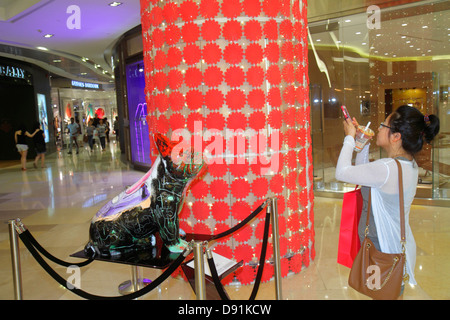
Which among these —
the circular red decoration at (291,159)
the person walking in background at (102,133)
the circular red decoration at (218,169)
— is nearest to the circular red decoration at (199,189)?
the circular red decoration at (218,169)

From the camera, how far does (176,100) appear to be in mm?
3467

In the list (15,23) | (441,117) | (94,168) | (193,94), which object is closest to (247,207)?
(193,94)

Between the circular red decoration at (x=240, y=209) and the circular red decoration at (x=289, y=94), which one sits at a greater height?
the circular red decoration at (x=289, y=94)

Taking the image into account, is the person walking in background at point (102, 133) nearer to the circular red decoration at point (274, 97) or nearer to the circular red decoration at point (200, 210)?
the circular red decoration at point (200, 210)

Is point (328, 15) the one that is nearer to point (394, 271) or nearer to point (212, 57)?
point (212, 57)

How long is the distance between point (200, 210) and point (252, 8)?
5.99 ft

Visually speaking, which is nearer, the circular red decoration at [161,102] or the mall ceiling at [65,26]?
the circular red decoration at [161,102]

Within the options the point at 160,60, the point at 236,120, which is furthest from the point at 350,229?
the point at 160,60

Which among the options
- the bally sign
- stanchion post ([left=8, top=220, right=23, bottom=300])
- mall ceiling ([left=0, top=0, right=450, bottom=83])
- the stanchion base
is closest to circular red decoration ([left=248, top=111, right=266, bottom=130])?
the stanchion base

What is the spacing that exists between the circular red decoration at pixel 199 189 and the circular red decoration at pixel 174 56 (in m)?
1.07

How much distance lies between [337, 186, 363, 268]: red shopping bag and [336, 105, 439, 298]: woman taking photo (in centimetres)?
14

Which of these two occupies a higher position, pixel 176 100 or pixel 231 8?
pixel 231 8

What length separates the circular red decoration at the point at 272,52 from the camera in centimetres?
341

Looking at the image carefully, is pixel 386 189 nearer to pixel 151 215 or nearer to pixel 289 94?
pixel 151 215
